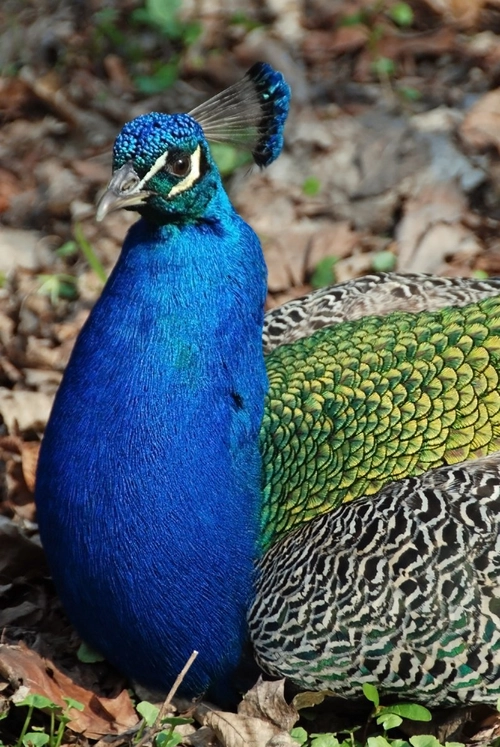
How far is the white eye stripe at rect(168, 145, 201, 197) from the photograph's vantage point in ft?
9.85

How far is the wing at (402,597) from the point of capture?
9.96 ft

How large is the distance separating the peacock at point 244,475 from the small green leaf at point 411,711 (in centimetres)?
6

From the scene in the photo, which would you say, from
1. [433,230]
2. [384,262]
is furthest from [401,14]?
[384,262]

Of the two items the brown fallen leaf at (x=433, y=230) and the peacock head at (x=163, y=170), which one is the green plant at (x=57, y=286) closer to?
the brown fallen leaf at (x=433, y=230)

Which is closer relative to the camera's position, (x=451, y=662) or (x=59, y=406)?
(x=451, y=662)

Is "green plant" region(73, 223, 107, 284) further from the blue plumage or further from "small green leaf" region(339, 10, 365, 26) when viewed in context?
"small green leaf" region(339, 10, 365, 26)

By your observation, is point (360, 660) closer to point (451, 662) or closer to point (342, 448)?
point (451, 662)

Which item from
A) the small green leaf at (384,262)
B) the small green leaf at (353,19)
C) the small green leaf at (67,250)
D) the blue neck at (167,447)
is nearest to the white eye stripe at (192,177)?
the blue neck at (167,447)

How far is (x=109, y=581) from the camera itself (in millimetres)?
3246

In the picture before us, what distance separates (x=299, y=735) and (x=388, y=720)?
0.83ft

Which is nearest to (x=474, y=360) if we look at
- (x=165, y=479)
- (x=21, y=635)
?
(x=165, y=479)

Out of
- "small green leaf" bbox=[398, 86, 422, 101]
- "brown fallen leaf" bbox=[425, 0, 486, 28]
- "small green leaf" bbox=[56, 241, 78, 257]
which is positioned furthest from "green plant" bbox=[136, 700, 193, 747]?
"brown fallen leaf" bbox=[425, 0, 486, 28]

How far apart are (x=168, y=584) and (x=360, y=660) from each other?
1.87 feet

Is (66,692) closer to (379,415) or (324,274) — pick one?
(379,415)
